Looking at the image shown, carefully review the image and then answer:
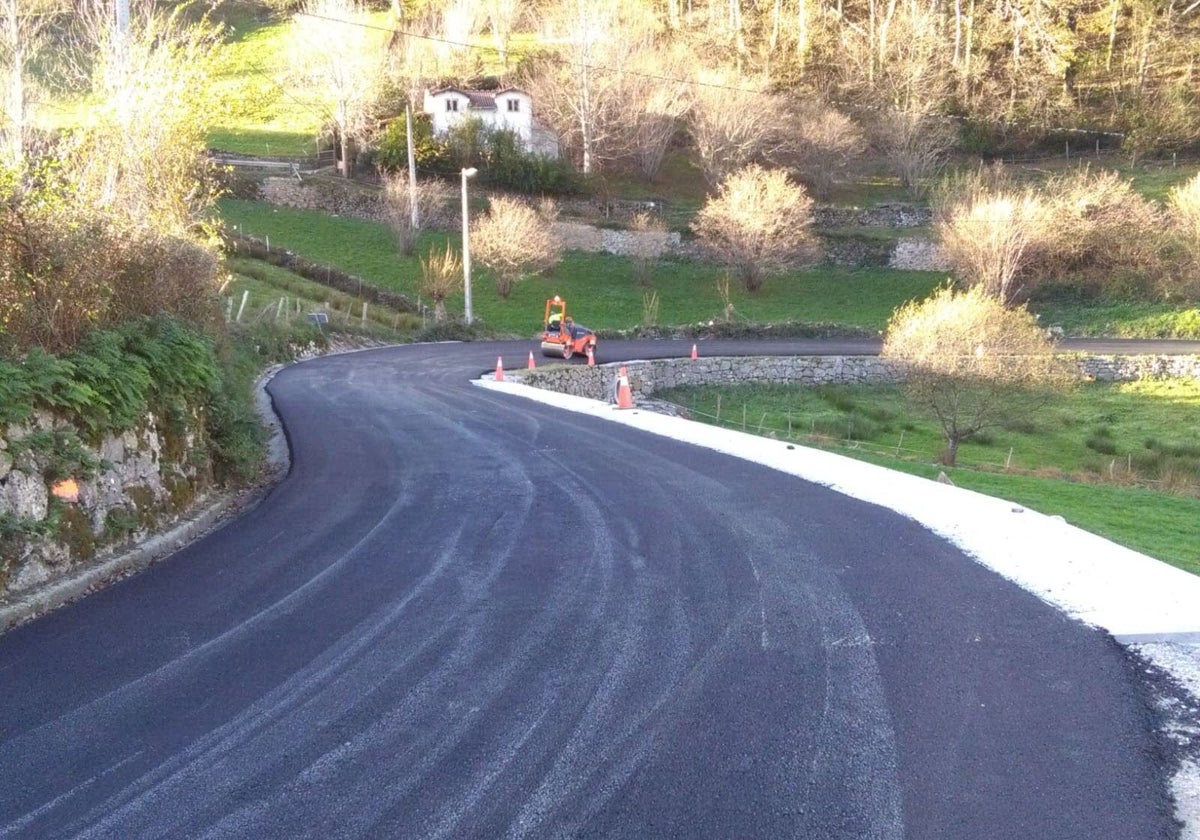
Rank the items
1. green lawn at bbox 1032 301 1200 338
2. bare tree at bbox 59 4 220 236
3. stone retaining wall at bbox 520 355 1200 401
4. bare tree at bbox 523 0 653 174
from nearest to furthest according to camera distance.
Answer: bare tree at bbox 59 4 220 236 → stone retaining wall at bbox 520 355 1200 401 → green lawn at bbox 1032 301 1200 338 → bare tree at bbox 523 0 653 174

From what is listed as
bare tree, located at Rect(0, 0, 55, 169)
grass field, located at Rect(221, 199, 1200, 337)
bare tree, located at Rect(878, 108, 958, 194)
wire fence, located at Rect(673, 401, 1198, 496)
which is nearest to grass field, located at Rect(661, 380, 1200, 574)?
wire fence, located at Rect(673, 401, 1198, 496)

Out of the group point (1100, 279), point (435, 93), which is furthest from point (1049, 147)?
point (435, 93)

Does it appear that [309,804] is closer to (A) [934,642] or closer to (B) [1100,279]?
(A) [934,642]

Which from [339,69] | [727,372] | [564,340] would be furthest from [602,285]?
[339,69]

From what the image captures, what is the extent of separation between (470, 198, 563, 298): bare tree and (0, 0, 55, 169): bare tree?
25.4 m

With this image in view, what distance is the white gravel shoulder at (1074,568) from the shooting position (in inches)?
199

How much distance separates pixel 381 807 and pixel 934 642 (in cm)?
342

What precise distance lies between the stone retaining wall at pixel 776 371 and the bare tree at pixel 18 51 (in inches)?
582

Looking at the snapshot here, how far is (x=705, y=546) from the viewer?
768 cm

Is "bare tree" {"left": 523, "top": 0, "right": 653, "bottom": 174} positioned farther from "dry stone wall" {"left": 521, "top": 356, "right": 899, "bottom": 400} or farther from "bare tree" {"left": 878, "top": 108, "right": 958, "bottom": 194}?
"dry stone wall" {"left": 521, "top": 356, "right": 899, "bottom": 400}

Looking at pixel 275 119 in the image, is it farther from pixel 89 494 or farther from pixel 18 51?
pixel 89 494

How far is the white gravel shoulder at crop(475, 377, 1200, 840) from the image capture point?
507cm

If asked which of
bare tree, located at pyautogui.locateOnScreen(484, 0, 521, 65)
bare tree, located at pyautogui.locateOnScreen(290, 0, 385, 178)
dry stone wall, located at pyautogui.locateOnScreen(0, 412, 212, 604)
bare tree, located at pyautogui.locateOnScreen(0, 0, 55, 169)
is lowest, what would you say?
dry stone wall, located at pyautogui.locateOnScreen(0, 412, 212, 604)

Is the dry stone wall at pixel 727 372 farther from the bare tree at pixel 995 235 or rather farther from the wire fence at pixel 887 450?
the bare tree at pixel 995 235
